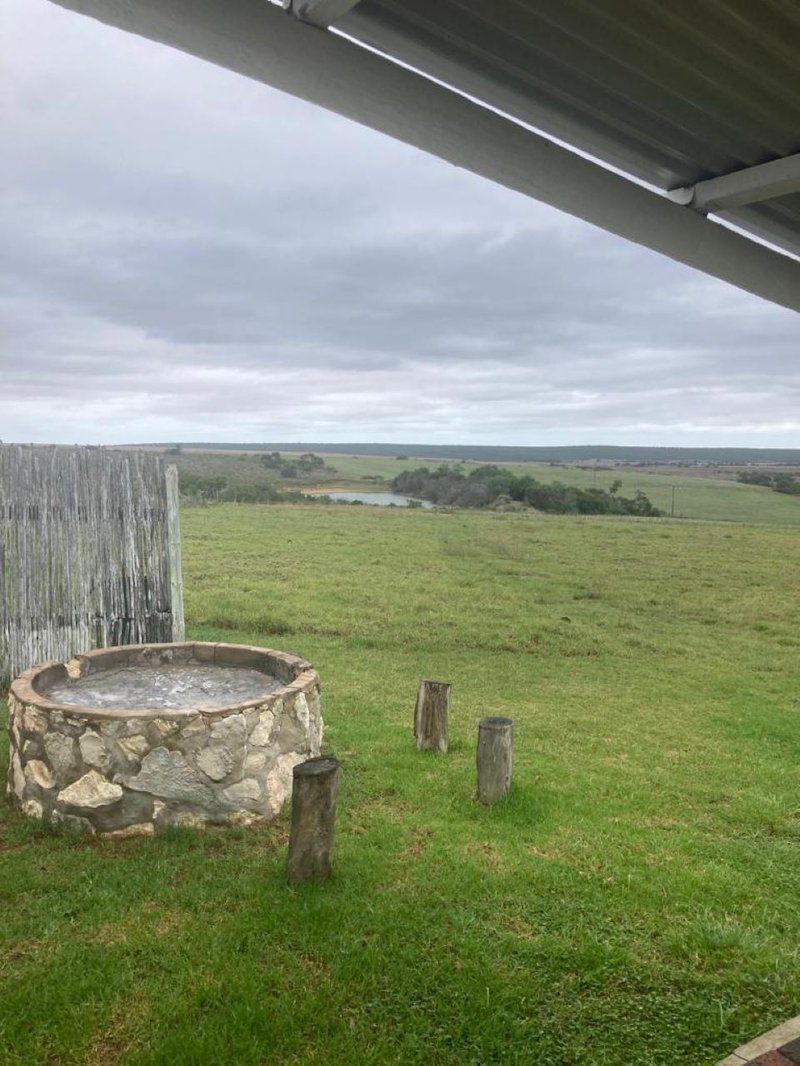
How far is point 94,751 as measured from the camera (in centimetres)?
509

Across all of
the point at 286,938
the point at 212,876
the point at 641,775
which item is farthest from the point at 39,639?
the point at 641,775

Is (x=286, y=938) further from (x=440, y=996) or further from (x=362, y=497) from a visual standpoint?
(x=362, y=497)

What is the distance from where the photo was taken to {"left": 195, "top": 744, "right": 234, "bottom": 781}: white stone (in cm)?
521

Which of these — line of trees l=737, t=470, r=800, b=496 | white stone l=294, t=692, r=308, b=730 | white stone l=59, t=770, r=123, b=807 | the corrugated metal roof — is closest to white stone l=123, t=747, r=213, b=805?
white stone l=59, t=770, r=123, b=807

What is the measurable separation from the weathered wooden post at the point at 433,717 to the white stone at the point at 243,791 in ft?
6.40

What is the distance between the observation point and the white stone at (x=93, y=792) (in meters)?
5.10

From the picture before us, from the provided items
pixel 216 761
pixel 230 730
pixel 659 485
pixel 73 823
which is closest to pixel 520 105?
pixel 230 730

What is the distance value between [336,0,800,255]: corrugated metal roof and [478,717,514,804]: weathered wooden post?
13.0 feet

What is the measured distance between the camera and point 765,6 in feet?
6.63

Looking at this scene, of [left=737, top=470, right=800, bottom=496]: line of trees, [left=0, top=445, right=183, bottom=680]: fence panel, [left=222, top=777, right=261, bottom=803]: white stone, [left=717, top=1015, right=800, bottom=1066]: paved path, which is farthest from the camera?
[left=737, top=470, right=800, bottom=496]: line of trees

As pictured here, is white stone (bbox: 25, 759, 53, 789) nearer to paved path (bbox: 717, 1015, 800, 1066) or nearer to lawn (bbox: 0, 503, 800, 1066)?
lawn (bbox: 0, 503, 800, 1066)

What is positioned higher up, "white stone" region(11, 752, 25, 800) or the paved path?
the paved path

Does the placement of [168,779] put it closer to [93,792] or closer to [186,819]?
[186,819]

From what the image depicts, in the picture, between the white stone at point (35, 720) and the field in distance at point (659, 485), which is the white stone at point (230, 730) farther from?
the field in distance at point (659, 485)
